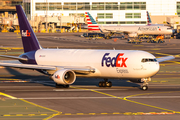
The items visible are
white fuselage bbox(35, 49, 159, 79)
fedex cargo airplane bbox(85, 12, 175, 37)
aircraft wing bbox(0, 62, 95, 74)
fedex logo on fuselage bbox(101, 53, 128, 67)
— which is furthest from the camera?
fedex cargo airplane bbox(85, 12, 175, 37)

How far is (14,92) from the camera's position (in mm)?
37438

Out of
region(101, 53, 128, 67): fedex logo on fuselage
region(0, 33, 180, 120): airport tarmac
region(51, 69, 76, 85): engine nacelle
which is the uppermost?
region(101, 53, 128, 67): fedex logo on fuselage

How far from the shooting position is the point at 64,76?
39.0 m

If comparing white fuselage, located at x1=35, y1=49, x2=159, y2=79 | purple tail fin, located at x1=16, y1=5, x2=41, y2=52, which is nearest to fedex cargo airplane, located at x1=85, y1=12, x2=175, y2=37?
purple tail fin, located at x1=16, y1=5, x2=41, y2=52

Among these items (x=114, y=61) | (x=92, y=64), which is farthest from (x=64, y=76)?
(x=114, y=61)

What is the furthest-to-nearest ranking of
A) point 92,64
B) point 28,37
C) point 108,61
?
point 28,37 → point 92,64 → point 108,61

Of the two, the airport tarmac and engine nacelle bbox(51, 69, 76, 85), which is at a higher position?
engine nacelle bbox(51, 69, 76, 85)

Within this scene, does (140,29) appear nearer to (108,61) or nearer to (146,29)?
(146,29)

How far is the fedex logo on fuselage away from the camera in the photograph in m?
38.1

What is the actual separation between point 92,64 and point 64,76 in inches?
134

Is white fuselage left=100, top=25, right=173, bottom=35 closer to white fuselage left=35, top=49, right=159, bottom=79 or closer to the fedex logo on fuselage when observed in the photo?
white fuselage left=35, top=49, right=159, bottom=79

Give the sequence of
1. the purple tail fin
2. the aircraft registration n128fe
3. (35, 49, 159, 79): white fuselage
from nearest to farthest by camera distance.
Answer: (35, 49, 159, 79): white fuselage, the aircraft registration n128fe, the purple tail fin

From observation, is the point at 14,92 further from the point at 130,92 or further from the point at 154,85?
the point at 154,85

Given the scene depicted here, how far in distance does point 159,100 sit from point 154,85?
413 inches
